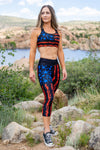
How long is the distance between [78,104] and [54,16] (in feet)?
10.5

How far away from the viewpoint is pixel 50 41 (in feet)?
→ 10.5

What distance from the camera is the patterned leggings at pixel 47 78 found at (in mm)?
3096

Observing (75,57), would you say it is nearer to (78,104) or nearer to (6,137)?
(78,104)

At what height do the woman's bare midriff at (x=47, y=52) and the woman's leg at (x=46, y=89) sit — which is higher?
Result: the woman's bare midriff at (x=47, y=52)

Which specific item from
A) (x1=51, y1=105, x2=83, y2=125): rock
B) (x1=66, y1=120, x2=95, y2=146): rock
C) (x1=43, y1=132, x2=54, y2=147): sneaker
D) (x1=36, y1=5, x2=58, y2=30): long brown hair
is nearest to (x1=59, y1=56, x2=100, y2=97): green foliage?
(x1=51, y1=105, x2=83, y2=125): rock

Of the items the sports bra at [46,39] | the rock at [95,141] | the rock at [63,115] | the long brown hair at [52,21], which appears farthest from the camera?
the rock at [63,115]

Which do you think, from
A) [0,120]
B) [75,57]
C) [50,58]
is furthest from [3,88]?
[75,57]

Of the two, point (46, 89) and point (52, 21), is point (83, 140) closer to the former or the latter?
point (46, 89)

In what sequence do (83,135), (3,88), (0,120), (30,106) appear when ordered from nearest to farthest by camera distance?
(83,135) → (0,120) → (3,88) → (30,106)

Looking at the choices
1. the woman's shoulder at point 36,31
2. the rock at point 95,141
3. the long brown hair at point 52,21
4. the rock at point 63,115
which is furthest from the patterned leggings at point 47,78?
the rock at point 63,115

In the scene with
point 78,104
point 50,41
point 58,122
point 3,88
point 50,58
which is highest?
point 50,41

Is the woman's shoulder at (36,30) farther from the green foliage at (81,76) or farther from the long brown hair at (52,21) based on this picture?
the green foliage at (81,76)

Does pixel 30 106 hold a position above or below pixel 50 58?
below

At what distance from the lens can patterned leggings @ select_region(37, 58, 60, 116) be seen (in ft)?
10.2
